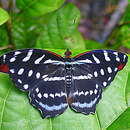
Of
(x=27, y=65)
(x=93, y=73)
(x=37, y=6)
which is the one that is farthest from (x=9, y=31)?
(x=93, y=73)

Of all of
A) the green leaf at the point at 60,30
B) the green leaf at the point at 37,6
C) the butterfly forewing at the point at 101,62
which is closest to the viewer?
the butterfly forewing at the point at 101,62

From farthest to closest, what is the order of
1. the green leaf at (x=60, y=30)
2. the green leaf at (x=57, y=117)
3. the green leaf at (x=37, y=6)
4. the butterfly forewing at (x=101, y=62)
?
the green leaf at (x=60, y=30), the green leaf at (x=37, y=6), the butterfly forewing at (x=101, y=62), the green leaf at (x=57, y=117)

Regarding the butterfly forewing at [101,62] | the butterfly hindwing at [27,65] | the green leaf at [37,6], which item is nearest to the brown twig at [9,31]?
the green leaf at [37,6]

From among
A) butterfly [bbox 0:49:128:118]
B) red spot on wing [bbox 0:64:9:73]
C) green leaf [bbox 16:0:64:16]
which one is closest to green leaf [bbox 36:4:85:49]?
green leaf [bbox 16:0:64:16]

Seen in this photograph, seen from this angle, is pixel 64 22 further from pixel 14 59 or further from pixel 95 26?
pixel 95 26

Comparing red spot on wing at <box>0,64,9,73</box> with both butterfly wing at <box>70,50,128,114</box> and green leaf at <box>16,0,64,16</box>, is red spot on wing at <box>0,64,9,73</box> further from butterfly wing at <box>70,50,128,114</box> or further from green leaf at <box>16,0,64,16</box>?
green leaf at <box>16,0,64,16</box>

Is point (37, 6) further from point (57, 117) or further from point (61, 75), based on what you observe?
point (57, 117)

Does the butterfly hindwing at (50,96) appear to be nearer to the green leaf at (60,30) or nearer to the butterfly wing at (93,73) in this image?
the butterfly wing at (93,73)
